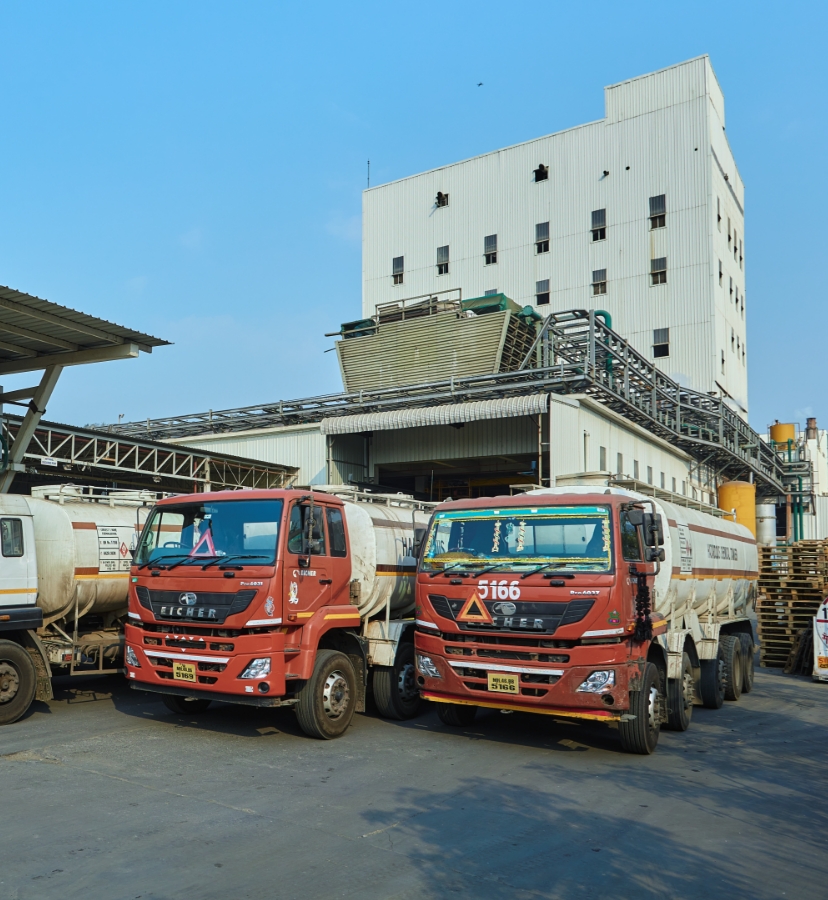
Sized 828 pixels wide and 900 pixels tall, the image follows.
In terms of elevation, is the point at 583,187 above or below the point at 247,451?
above

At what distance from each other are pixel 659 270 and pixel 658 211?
9.56ft

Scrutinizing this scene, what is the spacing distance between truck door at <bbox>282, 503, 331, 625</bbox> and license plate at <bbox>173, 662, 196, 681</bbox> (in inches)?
48.5

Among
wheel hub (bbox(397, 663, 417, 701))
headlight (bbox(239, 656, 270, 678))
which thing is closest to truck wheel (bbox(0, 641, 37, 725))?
headlight (bbox(239, 656, 270, 678))

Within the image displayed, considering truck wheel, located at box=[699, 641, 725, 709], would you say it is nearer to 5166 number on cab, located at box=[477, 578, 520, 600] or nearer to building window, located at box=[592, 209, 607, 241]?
5166 number on cab, located at box=[477, 578, 520, 600]

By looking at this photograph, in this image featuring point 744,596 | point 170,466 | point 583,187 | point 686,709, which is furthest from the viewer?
point 583,187

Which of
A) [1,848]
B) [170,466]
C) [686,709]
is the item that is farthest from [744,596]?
[170,466]

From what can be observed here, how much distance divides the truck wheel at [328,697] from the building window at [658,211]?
36203 millimetres

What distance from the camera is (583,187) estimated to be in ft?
141

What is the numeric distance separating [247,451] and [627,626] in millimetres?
25062

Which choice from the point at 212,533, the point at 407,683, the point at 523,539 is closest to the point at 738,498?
the point at 407,683

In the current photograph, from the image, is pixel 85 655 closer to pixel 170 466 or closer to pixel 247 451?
pixel 170 466

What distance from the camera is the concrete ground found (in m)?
5.46

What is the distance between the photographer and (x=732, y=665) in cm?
1348

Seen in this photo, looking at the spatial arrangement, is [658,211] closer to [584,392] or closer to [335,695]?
[584,392]
